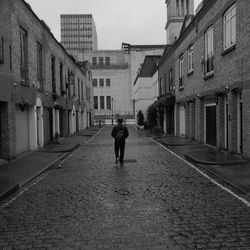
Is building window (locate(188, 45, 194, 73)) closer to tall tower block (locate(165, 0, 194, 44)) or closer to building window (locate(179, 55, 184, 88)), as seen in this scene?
building window (locate(179, 55, 184, 88))

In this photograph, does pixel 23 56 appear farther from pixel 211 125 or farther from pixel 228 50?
pixel 211 125

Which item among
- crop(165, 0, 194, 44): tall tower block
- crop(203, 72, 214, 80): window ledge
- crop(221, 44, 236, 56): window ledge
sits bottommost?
crop(203, 72, 214, 80): window ledge

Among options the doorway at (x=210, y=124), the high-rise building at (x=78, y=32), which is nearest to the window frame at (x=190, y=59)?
the doorway at (x=210, y=124)

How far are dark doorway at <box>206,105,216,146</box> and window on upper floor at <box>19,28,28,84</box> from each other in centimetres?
867

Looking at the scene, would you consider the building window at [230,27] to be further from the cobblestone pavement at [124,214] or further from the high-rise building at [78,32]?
the high-rise building at [78,32]

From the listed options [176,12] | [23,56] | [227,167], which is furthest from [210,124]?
[176,12]

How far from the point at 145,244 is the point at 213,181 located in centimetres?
474

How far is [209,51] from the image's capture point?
16750mm

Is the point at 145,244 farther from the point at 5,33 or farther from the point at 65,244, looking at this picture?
the point at 5,33

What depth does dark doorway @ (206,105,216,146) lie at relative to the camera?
16525 mm

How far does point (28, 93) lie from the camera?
15961mm

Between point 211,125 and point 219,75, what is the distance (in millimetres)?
2895

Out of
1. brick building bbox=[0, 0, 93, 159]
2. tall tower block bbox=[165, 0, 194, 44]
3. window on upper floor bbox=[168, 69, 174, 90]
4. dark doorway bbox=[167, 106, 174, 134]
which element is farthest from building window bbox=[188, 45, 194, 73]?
tall tower block bbox=[165, 0, 194, 44]

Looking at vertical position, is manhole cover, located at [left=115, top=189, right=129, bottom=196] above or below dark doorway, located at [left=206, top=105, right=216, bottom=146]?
below
